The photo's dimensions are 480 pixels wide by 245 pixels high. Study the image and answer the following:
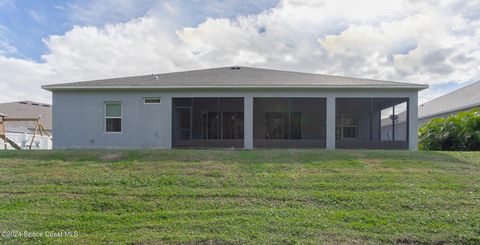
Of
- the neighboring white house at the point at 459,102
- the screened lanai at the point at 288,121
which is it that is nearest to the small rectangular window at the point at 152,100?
the screened lanai at the point at 288,121

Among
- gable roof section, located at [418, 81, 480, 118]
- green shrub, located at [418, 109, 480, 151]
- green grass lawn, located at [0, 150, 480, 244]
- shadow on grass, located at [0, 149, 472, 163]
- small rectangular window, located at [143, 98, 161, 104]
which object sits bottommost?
green grass lawn, located at [0, 150, 480, 244]

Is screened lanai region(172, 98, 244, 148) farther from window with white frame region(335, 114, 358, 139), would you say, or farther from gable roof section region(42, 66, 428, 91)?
window with white frame region(335, 114, 358, 139)

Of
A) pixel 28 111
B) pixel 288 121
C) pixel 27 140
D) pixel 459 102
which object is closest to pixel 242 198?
pixel 288 121

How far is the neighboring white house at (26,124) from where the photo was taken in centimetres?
2028

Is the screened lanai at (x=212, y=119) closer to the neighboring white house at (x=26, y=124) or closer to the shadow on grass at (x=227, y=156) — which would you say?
the shadow on grass at (x=227, y=156)

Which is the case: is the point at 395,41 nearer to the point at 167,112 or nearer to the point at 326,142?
the point at 326,142

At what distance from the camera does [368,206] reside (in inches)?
245

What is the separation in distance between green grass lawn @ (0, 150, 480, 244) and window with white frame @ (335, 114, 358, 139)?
868 centimetres

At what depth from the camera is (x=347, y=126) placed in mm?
18609

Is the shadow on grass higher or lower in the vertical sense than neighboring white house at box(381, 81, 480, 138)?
lower

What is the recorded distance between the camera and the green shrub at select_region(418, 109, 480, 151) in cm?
1368

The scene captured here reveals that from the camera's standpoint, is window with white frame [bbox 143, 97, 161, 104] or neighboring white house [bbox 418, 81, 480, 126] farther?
neighboring white house [bbox 418, 81, 480, 126]

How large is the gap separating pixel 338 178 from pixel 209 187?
3181mm

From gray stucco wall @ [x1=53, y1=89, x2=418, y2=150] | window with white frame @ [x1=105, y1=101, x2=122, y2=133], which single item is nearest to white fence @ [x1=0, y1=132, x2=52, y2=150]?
gray stucco wall @ [x1=53, y1=89, x2=418, y2=150]
